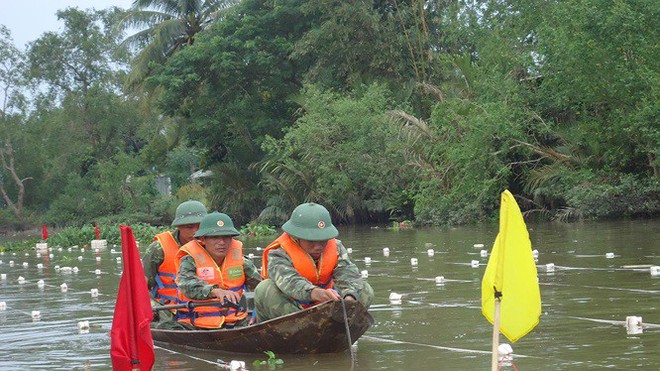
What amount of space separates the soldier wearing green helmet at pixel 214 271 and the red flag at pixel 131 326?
2.20 meters

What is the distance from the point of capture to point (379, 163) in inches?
1437

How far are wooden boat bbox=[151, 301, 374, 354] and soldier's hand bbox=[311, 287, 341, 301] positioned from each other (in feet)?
0.20

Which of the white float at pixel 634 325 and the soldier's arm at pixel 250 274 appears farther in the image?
the soldier's arm at pixel 250 274

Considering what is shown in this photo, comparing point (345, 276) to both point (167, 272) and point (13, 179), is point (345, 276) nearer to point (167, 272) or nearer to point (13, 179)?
point (167, 272)

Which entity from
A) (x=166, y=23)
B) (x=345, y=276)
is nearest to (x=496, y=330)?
(x=345, y=276)

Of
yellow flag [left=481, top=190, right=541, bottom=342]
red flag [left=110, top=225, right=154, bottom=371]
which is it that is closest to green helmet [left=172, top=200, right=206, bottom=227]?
red flag [left=110, top=225, right=154, bottom=371]

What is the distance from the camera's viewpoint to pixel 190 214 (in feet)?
35.7

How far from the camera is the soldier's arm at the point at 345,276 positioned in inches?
354

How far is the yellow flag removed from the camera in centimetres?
541

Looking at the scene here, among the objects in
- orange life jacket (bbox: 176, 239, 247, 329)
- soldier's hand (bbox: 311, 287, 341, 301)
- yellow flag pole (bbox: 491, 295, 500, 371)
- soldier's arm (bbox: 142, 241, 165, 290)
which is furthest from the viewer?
soldier's arm (bbox: 142, 241, 165, 290)

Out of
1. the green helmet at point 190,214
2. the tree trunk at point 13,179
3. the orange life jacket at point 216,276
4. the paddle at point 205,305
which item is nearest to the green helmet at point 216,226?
the orange life jacket at point 216,276

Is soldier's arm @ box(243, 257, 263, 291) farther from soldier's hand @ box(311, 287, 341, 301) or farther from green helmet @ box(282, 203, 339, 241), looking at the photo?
soldier's hand @ box(311, 287, 341, 301)

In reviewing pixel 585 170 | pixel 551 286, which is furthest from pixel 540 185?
pixel 551 286

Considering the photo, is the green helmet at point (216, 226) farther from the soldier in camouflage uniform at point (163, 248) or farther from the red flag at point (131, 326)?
the red flag at point (131, 326)
